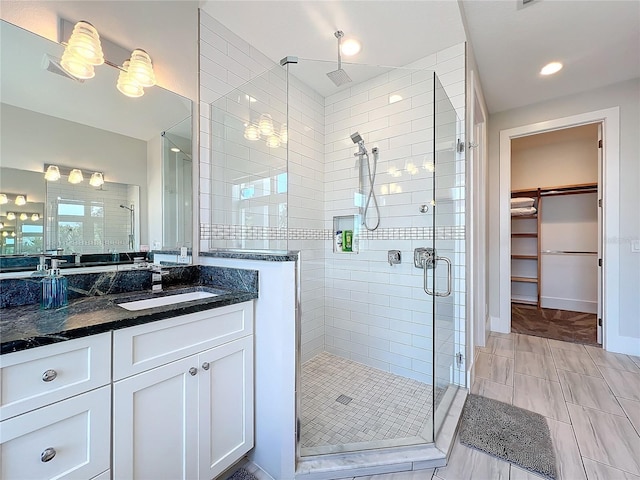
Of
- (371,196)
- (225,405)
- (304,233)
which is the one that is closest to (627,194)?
(371,196)

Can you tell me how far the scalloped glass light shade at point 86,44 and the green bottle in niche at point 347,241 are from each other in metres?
2.07

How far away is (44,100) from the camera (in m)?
1.22

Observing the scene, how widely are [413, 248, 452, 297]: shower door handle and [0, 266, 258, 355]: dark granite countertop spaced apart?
1.30m

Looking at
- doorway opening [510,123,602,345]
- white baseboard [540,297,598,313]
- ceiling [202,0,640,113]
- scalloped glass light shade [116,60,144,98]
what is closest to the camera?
scalloped glass light shade [116,60,144,98]

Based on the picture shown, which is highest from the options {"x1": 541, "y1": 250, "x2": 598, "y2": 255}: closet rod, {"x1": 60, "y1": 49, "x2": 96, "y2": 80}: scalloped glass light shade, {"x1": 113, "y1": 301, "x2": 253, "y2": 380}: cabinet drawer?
{"x1": 60, "y1": 49, "x2": 96, "y2": 80}: scalloped glass light shade

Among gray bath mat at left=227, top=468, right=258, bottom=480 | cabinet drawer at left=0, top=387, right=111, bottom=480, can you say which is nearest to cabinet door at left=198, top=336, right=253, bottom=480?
gray bath mat at left=227, top=468, right=258, bottom=480

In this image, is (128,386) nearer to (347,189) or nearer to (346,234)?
(346,234)

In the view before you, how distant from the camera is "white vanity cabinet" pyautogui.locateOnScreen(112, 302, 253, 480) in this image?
0.95 m

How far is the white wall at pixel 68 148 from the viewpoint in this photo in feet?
3.72

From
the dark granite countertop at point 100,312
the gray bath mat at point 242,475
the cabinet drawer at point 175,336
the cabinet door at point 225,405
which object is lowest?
the gray bath mat at point 242,475

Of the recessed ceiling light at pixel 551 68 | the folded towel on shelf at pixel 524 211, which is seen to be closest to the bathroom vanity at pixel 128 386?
the recessed ceiling light at pixel 551 68

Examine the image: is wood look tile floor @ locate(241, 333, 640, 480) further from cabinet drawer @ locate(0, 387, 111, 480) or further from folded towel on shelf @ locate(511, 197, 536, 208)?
folded towel on shelf @ locate(511, 197, 536, 208)

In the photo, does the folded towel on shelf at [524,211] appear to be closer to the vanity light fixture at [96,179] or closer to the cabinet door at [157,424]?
the cabinet door at [157,424]

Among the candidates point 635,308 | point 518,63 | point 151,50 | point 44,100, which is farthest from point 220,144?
point 635,308
